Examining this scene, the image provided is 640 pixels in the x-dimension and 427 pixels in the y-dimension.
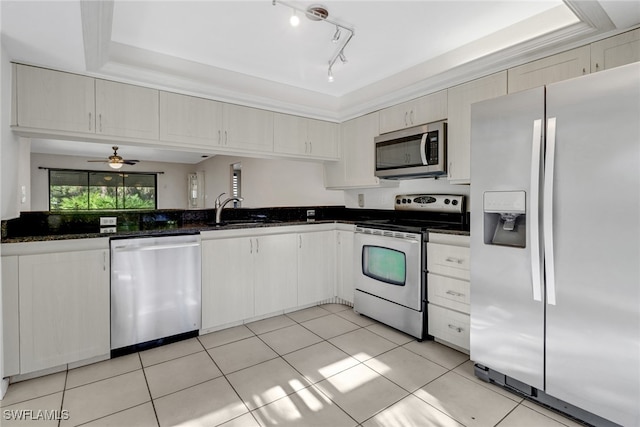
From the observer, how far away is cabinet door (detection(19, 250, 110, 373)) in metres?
2.03

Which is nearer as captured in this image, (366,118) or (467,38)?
(467,38)

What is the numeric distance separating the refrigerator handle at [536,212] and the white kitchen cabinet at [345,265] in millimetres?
1831

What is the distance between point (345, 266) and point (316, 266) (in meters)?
0.33

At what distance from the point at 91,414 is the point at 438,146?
3.04 meters

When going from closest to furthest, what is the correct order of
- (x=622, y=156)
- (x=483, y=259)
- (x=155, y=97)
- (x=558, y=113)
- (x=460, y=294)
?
(x=622, y=156), (x=558, y=113), (x=483, y=259), (x=460, y=294), (x=155, y=97)

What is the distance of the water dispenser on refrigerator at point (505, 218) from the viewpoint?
180cm

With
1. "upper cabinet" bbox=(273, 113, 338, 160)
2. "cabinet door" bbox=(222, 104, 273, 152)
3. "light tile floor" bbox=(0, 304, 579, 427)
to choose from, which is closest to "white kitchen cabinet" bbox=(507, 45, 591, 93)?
"upper cabinet" bbox=(273, 113, 338, 160)

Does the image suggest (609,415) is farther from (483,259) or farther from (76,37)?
(76,37)

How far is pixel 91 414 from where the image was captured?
1.73m

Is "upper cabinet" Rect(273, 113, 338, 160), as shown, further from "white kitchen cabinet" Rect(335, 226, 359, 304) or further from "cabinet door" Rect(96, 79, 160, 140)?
"cabinet door" Rect(96, 79, 160, 140)

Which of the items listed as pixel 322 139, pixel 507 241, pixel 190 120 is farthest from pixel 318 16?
pixel 507 241

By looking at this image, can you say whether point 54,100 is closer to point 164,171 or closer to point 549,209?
point 164,171

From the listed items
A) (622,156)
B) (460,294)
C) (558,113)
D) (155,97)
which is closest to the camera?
(622,156)

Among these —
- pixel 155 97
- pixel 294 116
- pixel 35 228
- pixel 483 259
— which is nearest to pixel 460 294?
pixel 483 259
